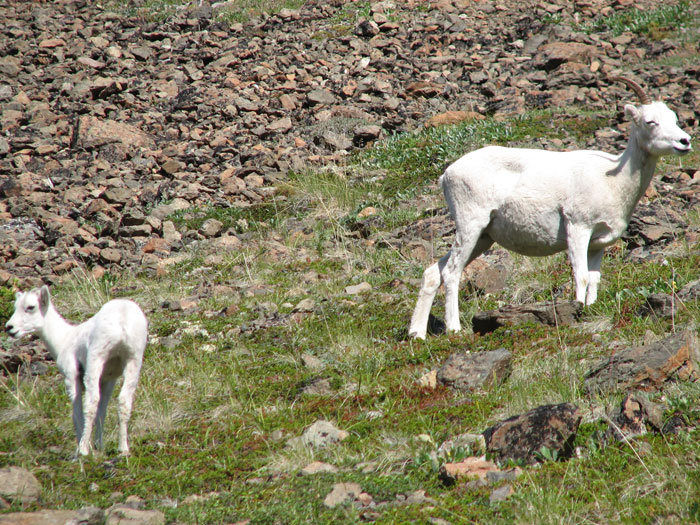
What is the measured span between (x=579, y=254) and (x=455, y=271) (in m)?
1.36

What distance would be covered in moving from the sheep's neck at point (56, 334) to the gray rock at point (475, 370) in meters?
3.18

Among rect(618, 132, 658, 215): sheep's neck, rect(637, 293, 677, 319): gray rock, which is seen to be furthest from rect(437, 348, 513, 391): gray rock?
rect(618, 132, 658, 215): sheep's neck

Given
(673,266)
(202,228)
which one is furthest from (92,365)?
(202,228)

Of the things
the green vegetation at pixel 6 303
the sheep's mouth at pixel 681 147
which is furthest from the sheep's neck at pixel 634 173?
the green vegetation at pixel 6 303

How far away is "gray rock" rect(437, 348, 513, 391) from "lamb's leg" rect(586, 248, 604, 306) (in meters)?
1.66

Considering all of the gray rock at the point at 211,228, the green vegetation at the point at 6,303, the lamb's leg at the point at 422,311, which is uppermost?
the lamb's leg at the point at 422,311

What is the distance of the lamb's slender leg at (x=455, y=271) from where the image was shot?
26.6ft

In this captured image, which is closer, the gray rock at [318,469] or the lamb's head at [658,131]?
the gray rock at [318,469]

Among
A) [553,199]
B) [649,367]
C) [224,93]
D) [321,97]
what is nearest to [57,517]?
[649,367]

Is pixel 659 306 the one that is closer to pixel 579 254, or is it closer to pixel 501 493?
pixel 579 254

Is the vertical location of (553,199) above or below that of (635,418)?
above

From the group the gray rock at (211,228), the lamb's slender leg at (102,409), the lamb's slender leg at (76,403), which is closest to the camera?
the lamb's slender leg at (76,403)

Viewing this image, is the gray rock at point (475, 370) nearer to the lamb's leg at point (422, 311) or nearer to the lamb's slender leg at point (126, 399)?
the lamb's leg at point (422, 311)

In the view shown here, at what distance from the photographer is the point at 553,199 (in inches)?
303
